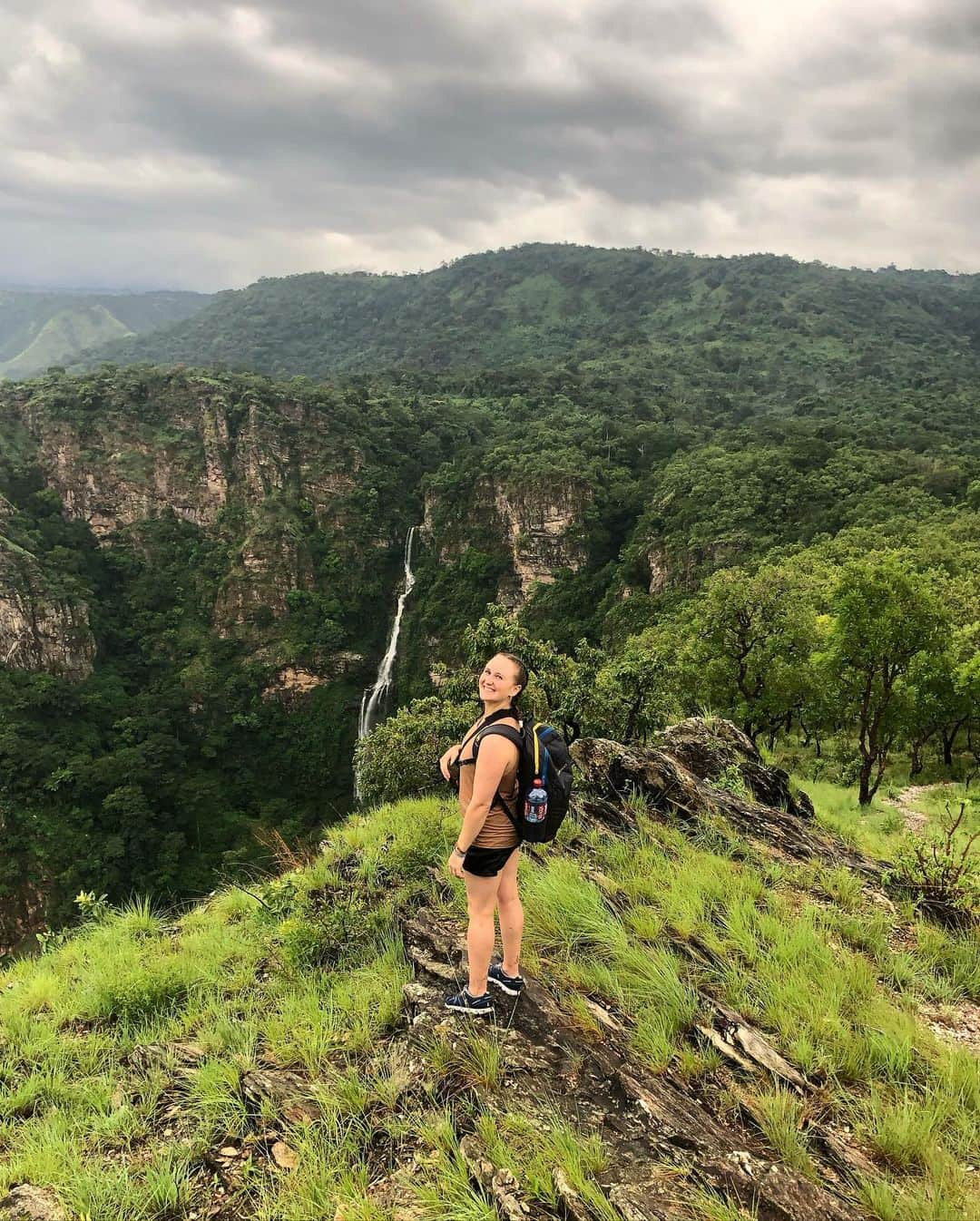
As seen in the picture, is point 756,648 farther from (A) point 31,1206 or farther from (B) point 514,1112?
(A) point 31,1206

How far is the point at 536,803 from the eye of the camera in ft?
10.2

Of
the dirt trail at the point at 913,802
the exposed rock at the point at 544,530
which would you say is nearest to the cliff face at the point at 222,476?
the exposed rock at the point at 544,530

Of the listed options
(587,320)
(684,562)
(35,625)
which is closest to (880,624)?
(684,562)

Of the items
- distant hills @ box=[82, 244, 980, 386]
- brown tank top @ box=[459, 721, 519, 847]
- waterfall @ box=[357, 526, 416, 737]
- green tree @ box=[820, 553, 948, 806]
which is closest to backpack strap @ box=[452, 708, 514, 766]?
brown tank top @ box=[459, 721, 519, 847]

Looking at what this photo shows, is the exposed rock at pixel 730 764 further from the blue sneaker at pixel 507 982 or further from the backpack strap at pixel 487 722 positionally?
the backpack strap at pixel 487 722

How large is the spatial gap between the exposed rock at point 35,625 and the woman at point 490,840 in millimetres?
53789

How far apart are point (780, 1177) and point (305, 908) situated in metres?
3.51

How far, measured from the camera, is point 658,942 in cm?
368

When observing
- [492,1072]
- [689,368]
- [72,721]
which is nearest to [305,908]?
[492,1072]

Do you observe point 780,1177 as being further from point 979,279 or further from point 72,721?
point 979,279

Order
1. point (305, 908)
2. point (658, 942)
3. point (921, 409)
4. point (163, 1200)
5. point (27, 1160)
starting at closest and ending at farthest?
→ point (163, 1200) → point (27, 1160) → point (658, 942) → point (305, 908) → point (921, 409)

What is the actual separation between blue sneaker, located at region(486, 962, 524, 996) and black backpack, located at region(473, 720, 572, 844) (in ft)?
Result: 2.69

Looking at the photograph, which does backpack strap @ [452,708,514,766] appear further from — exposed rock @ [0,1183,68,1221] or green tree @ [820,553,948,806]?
green tree @ [820,553,948,806]

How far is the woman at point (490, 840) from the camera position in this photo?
3.05 m
